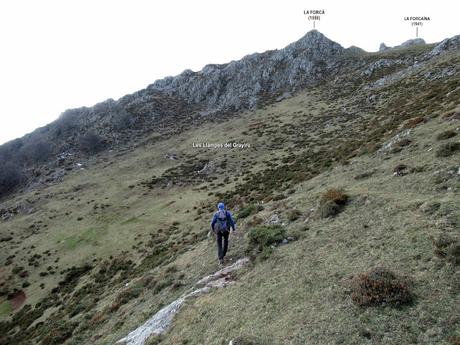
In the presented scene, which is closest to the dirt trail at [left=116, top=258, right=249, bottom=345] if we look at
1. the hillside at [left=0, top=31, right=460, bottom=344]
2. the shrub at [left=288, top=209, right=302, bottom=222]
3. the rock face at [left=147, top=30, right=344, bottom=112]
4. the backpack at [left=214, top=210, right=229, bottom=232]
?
the hillside at [left=0, top=31, right=460, bottom=344]

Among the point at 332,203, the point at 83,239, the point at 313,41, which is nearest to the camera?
the point at 332,203

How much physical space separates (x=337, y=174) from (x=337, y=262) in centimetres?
1430

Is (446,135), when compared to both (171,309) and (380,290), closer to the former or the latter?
(380,290)

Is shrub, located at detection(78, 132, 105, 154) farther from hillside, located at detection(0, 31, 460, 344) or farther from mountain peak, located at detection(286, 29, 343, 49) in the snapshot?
mountain peak, located at detection(286, 29, 343, 49)

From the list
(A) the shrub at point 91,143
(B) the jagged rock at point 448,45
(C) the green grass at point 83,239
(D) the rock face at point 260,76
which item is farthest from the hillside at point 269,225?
(D) the rock face at point 260,76

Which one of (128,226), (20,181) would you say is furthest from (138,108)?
(128,226)

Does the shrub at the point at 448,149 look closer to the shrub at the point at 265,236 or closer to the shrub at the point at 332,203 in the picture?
the shrub at the point at 332,203

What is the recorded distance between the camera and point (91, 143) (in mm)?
102938

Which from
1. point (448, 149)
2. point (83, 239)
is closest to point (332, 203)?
point (448, 149)

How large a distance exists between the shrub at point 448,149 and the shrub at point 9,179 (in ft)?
332

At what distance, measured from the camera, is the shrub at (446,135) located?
2032cm

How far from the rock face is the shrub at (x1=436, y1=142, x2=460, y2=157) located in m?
93.2

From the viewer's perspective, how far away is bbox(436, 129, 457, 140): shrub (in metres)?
20.3

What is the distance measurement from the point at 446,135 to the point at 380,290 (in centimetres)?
1557
